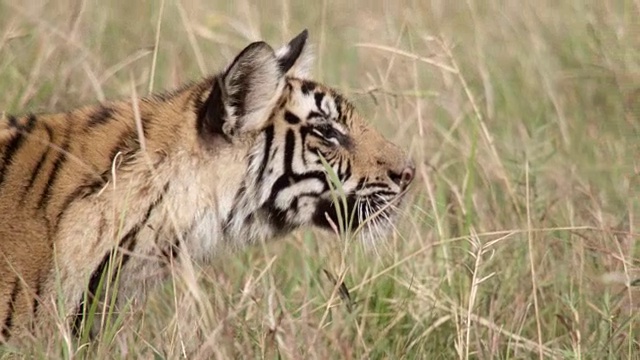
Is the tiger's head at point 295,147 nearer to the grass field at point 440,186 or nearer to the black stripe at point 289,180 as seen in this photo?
the black stripe at point 289,180

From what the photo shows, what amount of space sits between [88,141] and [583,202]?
1.90 m

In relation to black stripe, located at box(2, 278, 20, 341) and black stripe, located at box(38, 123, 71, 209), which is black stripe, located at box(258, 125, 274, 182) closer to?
black stripe, located at box(38, 123, 71, 209)

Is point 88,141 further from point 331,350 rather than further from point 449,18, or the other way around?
point 449,18

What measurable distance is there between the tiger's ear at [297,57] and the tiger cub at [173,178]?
0.4 inches

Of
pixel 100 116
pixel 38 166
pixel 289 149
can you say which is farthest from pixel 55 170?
pixel 289 149

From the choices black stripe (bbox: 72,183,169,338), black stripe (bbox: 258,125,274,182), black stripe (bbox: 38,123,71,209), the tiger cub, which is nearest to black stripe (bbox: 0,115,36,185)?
the tiger cub

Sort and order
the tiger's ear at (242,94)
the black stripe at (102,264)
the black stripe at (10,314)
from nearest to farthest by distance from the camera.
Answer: the black stripe at (10,314), the black stripe at (102,264), the tiger's ear at (242,94)

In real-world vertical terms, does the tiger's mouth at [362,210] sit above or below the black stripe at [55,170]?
below

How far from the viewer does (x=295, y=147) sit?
11.8ft

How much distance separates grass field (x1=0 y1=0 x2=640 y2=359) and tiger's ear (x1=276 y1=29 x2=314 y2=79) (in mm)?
173

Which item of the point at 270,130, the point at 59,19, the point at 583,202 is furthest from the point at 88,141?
the point at 59,19

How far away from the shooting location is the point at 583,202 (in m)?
4.55

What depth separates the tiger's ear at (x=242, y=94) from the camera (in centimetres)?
339

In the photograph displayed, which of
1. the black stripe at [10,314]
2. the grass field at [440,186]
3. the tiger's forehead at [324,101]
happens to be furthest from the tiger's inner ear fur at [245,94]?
the black stripe at [10,314]
